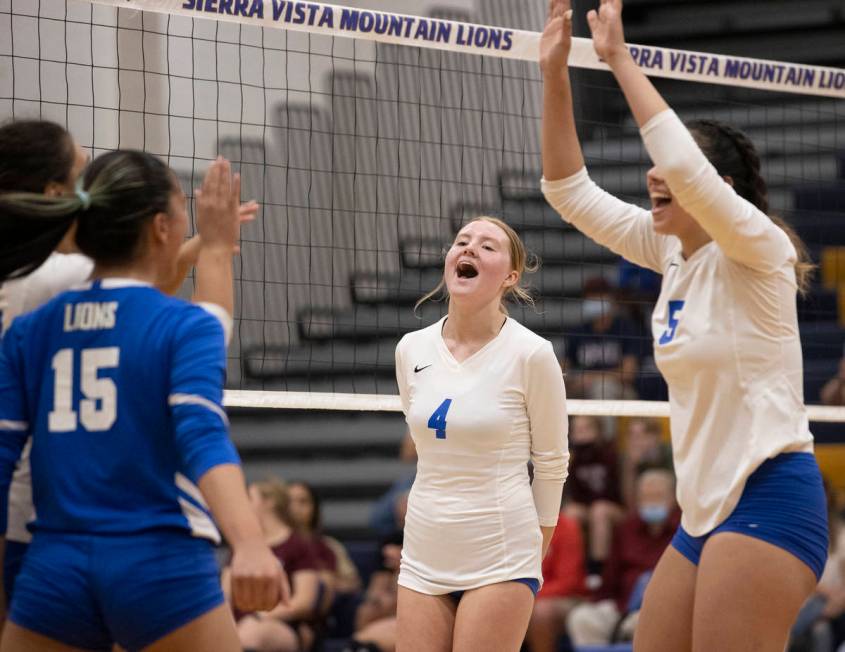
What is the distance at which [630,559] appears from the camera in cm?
782

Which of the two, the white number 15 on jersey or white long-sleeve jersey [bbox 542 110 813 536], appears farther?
white long-sleeve jersey [bbox 542 110 813 536]

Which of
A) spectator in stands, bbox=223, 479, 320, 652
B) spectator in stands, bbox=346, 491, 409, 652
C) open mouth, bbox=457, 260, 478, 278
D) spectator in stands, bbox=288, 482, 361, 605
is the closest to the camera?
open mouth, bbox=457, 260, 478, 278

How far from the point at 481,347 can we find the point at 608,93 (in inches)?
355

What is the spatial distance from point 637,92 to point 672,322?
0.64 metres

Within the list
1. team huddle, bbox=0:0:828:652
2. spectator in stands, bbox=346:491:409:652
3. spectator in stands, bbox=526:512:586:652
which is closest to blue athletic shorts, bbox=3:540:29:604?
team huddle, bbox=0:0:828:652

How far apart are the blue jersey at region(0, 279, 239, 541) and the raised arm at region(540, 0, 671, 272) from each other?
1.58 m

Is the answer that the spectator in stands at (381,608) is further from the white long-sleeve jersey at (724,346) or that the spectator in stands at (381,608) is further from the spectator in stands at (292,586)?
the white long-sleeve jersey at (724,346)

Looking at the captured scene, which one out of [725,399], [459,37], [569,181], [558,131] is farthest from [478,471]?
[459,37]

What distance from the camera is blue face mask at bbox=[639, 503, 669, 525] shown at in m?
7.80

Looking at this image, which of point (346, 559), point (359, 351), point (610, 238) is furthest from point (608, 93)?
point (610, 238)

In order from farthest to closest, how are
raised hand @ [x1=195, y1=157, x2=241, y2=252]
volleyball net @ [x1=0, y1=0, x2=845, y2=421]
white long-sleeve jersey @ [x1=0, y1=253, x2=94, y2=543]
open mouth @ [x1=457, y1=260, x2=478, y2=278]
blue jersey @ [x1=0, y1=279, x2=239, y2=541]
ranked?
volleyball net @ [x1=0, y1=0, x2=845, y2=421] < open mouth @ [x1=457, y1=260, x2=478, y2=278] < white long-sleeve jersey @ [x1=0, y1=253, x2=94, y2=543] < raised hand @ [x1=195, y1=157, x2=241, y2=252] < blue jersey @ [x1=0, y1=279, x2=239, y2=541]

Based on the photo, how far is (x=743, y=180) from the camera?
3.65m

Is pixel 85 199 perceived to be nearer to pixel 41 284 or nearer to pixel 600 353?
pixel 41 284

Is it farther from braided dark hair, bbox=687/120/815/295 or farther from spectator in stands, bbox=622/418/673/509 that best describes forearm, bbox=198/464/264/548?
spectator in stands, bbox=622/418/673/509
